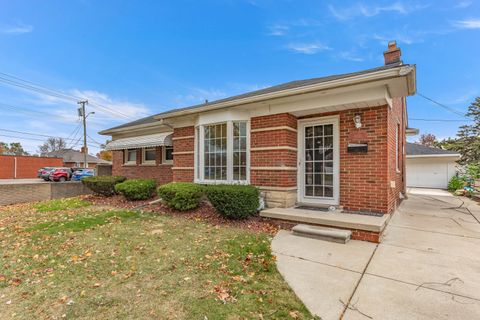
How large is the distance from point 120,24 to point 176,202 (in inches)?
431

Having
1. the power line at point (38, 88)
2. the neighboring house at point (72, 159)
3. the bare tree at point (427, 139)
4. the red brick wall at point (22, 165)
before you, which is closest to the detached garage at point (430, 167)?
the bare tree at point (427, 139)

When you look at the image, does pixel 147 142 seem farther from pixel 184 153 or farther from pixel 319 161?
pixel 319 161

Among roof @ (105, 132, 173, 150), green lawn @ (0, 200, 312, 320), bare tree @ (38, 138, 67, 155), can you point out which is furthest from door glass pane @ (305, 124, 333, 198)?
bare tree @ (38, 138, 67, 155)

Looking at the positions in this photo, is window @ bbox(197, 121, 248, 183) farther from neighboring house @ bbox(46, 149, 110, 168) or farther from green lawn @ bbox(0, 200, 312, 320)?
neighboring house @ bbox(46, 149, 110, 168)

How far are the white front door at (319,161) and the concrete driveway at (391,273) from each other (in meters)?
1.69

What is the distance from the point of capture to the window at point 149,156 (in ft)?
36.5

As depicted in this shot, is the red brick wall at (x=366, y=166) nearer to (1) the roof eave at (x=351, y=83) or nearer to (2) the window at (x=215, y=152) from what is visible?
(1) the roof eave at (x=351, y=83)

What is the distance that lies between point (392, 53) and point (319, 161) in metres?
5.73

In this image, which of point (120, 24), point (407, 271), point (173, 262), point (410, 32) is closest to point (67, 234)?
point (173, 262)

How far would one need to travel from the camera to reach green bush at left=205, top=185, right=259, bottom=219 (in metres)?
5.88

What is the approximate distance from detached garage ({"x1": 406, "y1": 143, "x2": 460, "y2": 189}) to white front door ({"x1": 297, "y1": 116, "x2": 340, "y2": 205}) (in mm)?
15398

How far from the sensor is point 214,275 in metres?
3.32

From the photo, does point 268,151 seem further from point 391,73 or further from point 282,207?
point 391,73

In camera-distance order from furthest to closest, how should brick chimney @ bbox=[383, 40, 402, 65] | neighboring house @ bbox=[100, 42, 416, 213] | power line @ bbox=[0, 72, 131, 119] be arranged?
power line @ bbox=[0, 72, 131, 119] → brick chimney @ bbox=[383, 40, 402, 65] → neighboring house @ bbox=[100, 42, 416, 213]
